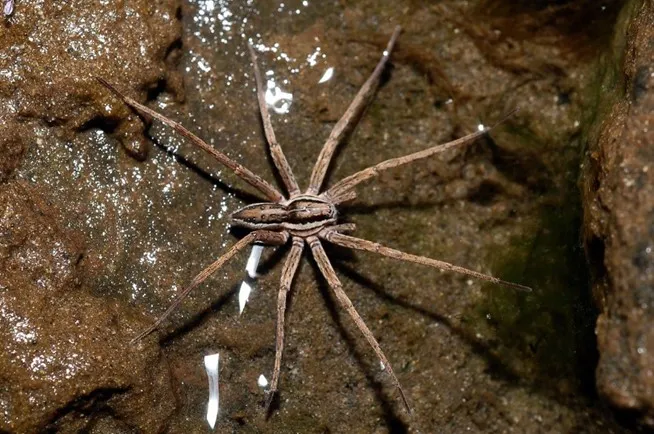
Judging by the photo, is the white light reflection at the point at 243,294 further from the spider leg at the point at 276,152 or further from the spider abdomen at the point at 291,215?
the spider leg at the point at 276,152

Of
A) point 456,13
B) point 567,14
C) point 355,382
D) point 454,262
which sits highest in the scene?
point 456,13

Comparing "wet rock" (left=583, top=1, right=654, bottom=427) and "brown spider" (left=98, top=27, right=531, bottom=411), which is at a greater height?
"brown spider" (left=98, top=27, right=531, bottom=411)

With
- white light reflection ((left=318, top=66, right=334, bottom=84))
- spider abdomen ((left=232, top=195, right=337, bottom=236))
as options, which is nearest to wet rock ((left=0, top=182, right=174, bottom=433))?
spider abdomen ((left=232, top=195, right=337, bottom=236))

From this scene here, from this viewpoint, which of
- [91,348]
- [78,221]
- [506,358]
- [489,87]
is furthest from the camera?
[489,87]

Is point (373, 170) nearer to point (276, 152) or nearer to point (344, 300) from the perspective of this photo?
point (276, 152)

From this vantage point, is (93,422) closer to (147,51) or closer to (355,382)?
(355,382)

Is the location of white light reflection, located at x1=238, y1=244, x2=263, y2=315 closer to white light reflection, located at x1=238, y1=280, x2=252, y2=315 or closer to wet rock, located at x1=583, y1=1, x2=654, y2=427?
white light reflection, located at x1=238, y1=280, x2=252, y2=315

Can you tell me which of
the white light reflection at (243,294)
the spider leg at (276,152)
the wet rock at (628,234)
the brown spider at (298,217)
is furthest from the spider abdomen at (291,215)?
the wet rock at (628,234)

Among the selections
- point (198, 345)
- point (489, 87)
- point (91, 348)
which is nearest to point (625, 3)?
point (489, 87)
